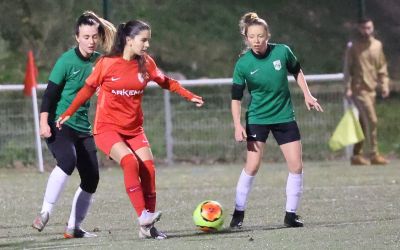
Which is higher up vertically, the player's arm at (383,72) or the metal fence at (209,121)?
the player's arm at (383,72)

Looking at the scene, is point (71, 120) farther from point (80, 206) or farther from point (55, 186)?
point (80, 206)

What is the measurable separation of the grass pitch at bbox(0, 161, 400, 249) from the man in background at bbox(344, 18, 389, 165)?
616mm

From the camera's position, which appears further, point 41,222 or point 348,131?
point 348,131

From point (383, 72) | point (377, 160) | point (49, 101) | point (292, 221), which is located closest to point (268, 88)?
point (292, 221)

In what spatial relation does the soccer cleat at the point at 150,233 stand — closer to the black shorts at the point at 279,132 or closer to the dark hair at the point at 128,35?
the dark hair at the point at 128,35

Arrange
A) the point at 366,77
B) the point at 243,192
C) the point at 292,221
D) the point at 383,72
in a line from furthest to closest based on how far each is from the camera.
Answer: the point at 383,72, the point at 366,77, the point at 243,192, the point at 292,221

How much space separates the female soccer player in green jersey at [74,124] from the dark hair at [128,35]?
19 cm

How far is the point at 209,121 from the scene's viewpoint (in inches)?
723

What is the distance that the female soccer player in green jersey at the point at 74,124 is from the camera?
924 centimetres

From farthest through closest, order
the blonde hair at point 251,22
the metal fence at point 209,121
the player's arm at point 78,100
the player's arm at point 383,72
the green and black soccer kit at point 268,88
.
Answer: the metal fence at point 209,121 → the player's arm at point 383,72 → the green and black soccer kit at point 268,88 → the blonde hair at point 251,22 → the player's arm at point 78,100

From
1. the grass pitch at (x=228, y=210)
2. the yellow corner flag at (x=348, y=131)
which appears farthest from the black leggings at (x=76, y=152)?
the yellow corner flag at (x=348, y=131)

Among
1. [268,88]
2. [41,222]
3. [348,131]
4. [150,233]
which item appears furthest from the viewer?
[348,131]

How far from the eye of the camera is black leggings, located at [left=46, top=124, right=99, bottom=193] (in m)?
9.31

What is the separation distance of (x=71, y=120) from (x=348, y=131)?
8337mm
